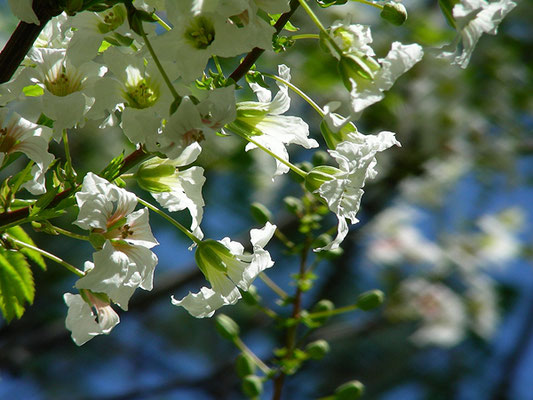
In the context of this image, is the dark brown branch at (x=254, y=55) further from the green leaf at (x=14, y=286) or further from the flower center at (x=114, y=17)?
the green leaf at (x=14, y=286)

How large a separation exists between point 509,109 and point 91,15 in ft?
11.9

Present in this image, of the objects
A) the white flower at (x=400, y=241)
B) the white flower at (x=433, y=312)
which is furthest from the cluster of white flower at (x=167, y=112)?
the white flower at (x=400, y=241)

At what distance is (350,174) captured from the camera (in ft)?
2.00

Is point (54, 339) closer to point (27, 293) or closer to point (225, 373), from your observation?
point (225, 373)

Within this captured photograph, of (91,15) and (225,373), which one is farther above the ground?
(91,15)

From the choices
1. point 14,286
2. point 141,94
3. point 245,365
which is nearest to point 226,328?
point 245,365

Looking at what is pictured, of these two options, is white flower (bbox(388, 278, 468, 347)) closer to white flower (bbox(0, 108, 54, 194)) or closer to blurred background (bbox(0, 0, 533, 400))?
blurred background (bbox(0, 0, 533, 400))

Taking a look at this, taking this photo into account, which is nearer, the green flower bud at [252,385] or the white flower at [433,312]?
the green flower bud at [252,385]

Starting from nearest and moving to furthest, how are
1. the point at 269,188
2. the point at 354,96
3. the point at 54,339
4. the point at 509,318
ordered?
the point at 354,96 < the point at 54,339 < the point at 269,188 < the point at 509,318

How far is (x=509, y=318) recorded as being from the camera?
4844 mm

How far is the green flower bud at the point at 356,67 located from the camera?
573mm

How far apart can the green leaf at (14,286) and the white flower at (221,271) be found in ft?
0.95

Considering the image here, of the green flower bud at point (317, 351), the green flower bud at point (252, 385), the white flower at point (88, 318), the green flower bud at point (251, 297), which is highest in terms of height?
the white flower at point (88, 318)

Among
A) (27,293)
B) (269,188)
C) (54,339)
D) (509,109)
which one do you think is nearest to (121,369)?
(269,188)
